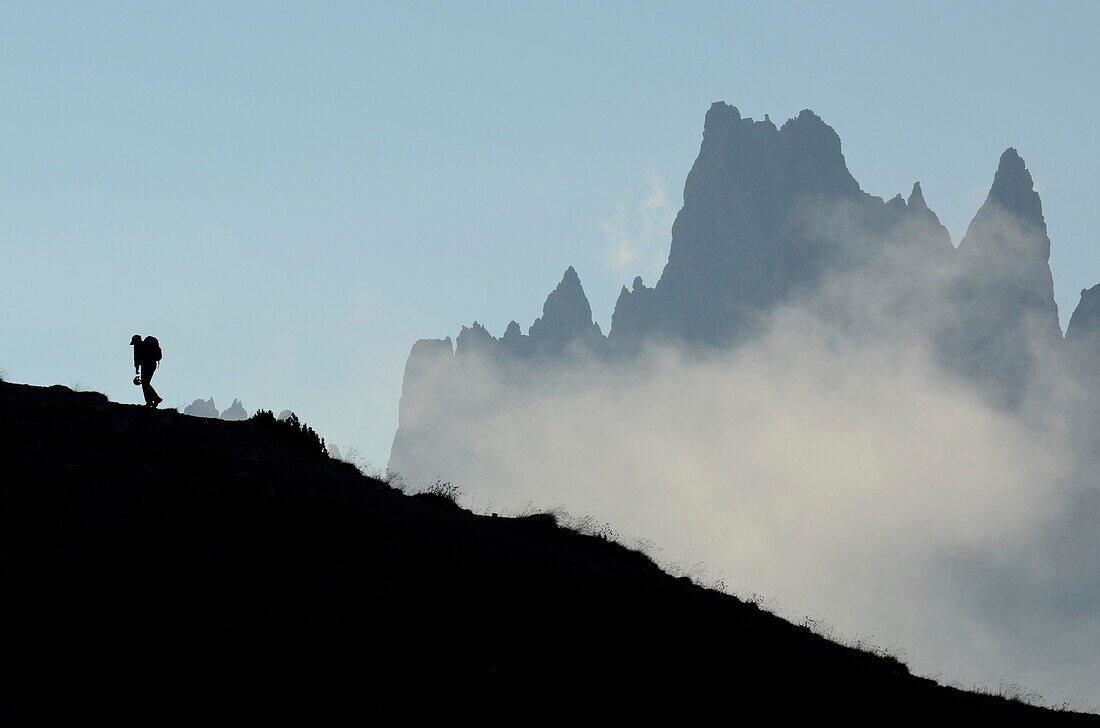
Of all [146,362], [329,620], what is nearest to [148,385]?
[146,362]

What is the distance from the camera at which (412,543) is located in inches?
683

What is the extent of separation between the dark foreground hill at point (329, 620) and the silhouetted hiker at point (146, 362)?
21.1 ft

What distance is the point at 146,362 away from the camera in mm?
27500

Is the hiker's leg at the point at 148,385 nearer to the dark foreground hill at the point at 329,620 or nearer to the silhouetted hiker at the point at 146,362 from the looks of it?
the silhouetted hiker at the point at 146,362

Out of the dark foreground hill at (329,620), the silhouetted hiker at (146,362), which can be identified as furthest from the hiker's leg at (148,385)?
the dark foreground hill at (329,620)

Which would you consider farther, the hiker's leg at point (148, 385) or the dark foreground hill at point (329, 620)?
the hiker's leg at point (148, 385)

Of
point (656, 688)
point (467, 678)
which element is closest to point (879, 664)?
point (656, 688)

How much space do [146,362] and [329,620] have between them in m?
15.4

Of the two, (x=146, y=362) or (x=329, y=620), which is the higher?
(x=146, y=362)

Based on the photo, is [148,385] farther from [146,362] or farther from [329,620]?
[329,620]

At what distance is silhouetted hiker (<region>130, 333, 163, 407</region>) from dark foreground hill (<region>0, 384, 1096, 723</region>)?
6.42 meters

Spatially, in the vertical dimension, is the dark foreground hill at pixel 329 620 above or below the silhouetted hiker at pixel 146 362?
below

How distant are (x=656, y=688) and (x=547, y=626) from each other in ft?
6.05

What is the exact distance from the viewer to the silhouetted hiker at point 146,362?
27.3 m
